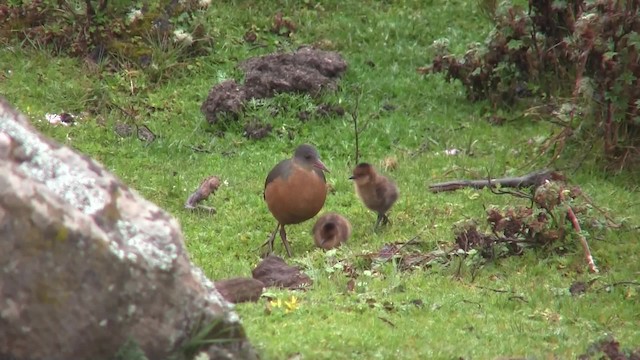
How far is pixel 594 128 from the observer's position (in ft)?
39.8

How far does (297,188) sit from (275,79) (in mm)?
3832

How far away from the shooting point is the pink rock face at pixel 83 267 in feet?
15.7

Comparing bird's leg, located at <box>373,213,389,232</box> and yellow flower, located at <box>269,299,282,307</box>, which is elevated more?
yellow flower, located at <box>269,299,282,307</box>

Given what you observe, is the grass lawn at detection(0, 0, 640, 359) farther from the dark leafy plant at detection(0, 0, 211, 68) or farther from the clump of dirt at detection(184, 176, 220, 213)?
the dark leafy plant at detection(0, 0, 211, 68)

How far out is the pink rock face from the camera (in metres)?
4.79

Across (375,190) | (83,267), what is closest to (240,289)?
(83,267)

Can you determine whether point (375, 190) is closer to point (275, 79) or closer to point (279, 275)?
point (279, 275)

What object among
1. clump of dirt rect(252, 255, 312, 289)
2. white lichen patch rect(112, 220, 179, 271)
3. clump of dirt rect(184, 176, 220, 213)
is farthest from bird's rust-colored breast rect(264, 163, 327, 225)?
white lichen patch rect(112, 220, 179, 271)

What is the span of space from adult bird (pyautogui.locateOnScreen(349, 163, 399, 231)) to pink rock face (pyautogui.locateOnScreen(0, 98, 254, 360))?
18.6 ft

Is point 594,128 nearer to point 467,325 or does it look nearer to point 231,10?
point 467,325

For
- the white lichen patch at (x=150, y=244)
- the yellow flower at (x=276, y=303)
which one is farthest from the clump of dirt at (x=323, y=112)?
the white lichen patch at (x=150, y=244)

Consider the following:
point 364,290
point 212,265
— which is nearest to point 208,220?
point 212,265

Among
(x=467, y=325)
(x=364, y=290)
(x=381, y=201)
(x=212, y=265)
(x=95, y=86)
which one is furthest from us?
(x=95, y=86)

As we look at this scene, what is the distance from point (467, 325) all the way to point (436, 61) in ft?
23.3
